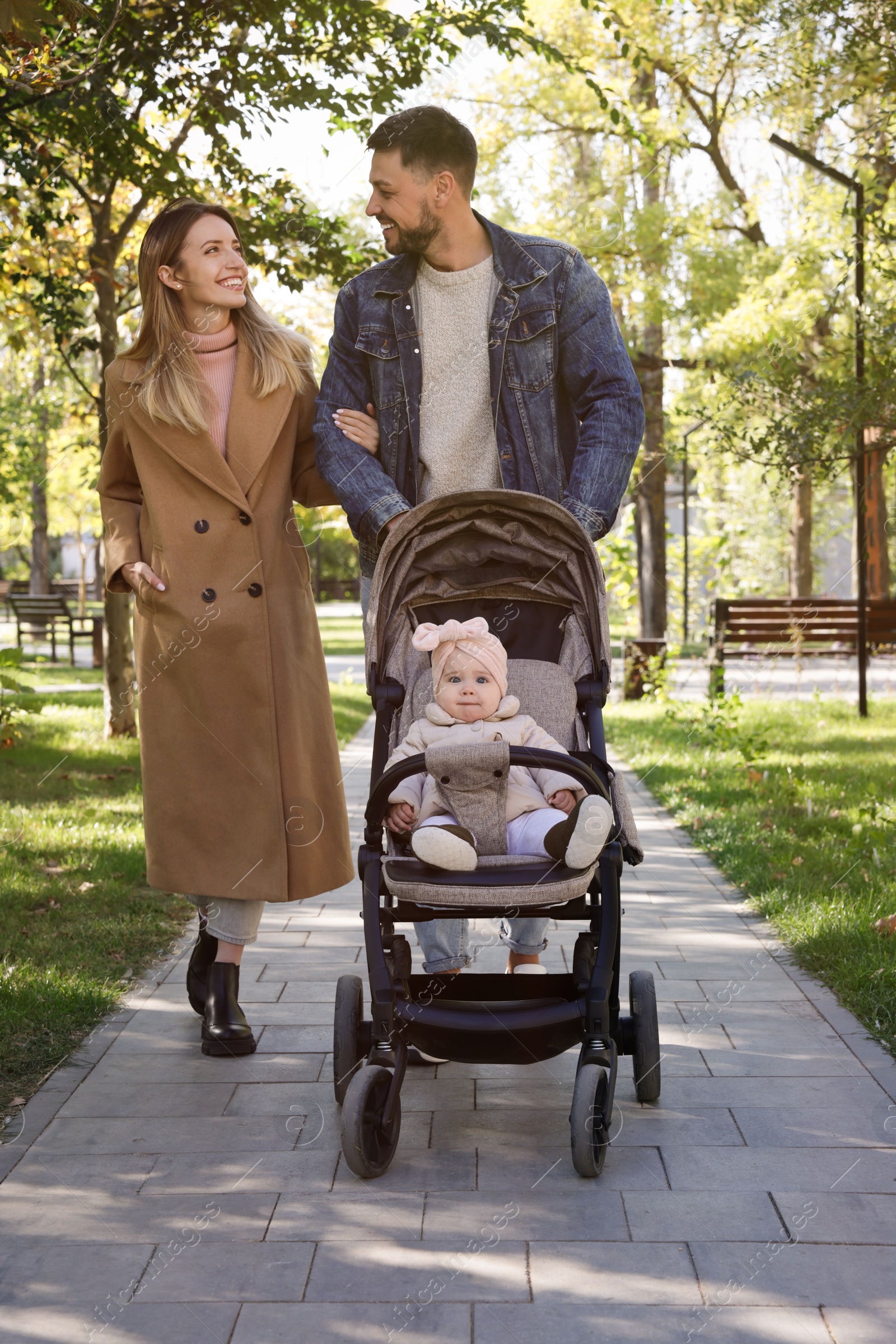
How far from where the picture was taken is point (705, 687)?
15.5m

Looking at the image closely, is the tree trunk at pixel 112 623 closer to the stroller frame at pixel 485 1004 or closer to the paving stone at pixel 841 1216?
the stroller frame at pixel 485 1004

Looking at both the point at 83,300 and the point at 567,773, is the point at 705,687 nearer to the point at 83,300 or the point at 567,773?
the point at 83,300

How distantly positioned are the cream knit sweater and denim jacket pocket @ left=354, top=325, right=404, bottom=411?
76 millimetres

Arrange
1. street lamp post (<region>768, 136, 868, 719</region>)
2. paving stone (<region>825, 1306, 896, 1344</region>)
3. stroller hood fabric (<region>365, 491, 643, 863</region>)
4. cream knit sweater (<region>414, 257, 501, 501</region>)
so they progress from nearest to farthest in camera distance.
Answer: paving stone (<region>825, 1306, 896, 1344</region>), stroller hood fabric (<region>365, 491, 643, 863</region>), cream knit sweater (<region>414, 257, 501, 501</region>), street lamp post (<region>768, 136, 868, 719</region>)

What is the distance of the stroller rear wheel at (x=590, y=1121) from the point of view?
9.79ft

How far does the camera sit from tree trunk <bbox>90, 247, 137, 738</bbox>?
1025 centimetres

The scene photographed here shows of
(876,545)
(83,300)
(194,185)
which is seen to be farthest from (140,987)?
(876,545)

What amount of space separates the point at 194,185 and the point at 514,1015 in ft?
22.3

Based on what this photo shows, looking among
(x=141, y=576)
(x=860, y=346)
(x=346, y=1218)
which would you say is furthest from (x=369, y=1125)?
(x=860, y=346)

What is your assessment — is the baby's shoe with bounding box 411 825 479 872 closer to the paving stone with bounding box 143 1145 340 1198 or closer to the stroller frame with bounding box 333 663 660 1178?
the stroller frame with bounding box 333 663 660 1178

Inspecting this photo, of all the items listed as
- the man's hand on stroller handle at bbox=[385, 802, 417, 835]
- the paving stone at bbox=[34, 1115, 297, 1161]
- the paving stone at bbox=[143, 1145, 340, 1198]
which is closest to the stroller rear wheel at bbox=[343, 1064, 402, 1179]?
the paving stone at bbox=[143, 1145, 340, 1198]

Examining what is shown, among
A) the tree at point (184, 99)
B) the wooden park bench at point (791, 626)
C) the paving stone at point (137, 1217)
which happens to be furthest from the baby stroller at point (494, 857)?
the wooden park bench at point (791, 626)

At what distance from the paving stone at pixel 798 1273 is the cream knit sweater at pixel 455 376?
6.83 ft

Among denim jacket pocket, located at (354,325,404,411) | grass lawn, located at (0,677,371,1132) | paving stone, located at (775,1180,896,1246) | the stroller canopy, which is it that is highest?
denim jacket pocket, located at (354,325,404,411)
